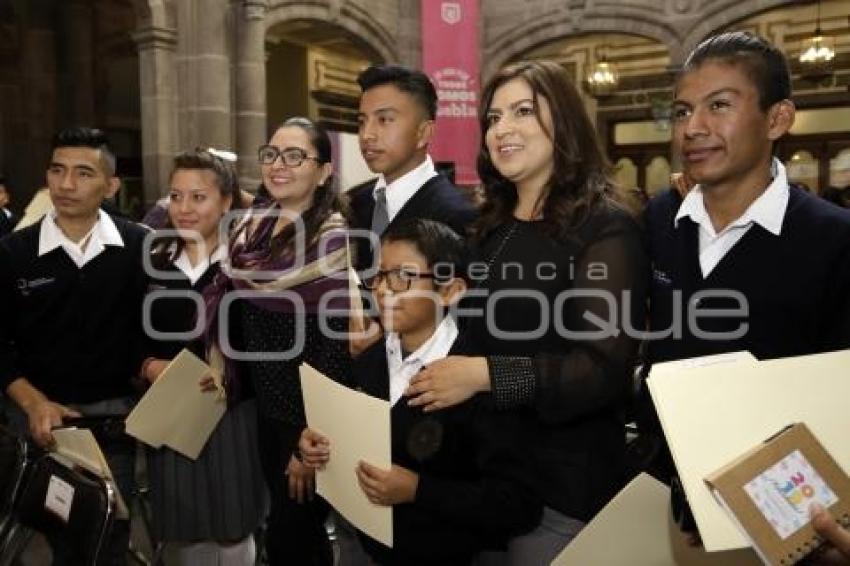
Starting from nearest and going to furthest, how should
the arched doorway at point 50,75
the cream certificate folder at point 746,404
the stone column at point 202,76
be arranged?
the cream certificate folder at point 746,404
the stone column at point 202,76
the arched doorway at point 50,75

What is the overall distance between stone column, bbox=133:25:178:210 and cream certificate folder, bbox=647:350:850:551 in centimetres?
586

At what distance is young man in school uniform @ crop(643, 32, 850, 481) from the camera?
1237 millimetres

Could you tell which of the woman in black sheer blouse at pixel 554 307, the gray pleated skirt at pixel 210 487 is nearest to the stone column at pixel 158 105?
the gray pleated skirt at pixel 210 487

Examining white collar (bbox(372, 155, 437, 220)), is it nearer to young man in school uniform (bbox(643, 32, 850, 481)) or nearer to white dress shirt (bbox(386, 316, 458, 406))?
white dress shirt (bbox(386, 316, 458, 406))

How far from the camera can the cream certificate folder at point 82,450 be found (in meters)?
1.65

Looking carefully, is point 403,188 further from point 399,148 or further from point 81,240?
point 81,240

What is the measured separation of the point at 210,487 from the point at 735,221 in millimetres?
1681

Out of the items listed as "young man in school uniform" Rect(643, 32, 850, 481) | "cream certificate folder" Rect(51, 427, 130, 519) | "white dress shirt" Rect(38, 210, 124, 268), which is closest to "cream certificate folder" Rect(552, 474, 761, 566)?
"young man in school uniform" Rect(643, 32, 850, 481)

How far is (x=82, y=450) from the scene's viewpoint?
5.77 ft

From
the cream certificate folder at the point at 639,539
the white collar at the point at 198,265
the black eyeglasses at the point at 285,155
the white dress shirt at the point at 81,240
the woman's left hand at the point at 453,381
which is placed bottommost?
the cream certificate folder at the point at 639,539

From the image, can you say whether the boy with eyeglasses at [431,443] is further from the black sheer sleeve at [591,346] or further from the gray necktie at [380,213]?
the gray necktie at [380,213]

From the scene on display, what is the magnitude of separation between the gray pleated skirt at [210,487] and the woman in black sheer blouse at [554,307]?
98 cm

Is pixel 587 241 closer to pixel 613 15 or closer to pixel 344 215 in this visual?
pixel 344 215

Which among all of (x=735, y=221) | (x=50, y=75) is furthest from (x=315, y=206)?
(x=50, y=75)
